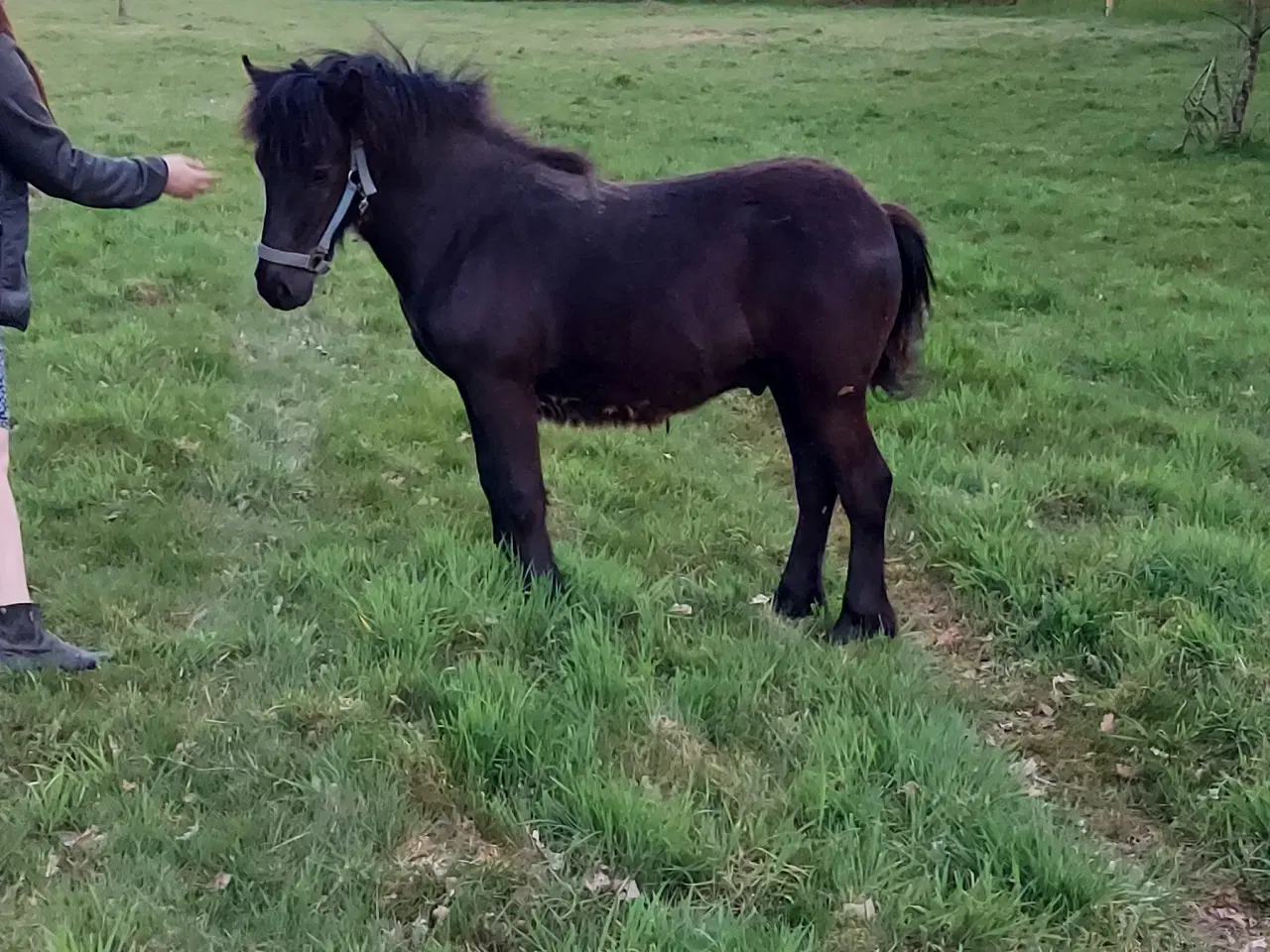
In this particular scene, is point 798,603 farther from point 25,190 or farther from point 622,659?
point 25,190

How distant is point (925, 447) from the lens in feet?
19.5

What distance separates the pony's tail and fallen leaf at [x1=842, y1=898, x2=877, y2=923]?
2.12 meters

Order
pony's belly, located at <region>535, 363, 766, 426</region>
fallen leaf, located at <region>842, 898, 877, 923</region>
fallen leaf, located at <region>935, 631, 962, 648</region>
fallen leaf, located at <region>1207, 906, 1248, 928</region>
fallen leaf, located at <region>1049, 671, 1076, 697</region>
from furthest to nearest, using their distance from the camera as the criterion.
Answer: fallen leaf, located at <region>935, 631, 962, 648</region>
pony's belly, located at <region>535, 363, 766, 426</region>
fallen leaf, located at <region>1049, 671, 1076, 697</region>
fallen leaf, located at <region>1207, 906, 1248, 928</region>
fallen leaf, located at <region>842, 898, 877, 923</region>

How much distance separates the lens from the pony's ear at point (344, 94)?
384cm

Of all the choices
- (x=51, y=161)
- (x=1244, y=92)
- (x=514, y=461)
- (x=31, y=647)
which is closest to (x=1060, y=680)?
(x=514, y=461)

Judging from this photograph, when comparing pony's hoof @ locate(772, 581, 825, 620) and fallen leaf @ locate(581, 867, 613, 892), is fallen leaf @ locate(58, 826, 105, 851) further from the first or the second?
pony's hoof @ locate(772, 581, 825, 620)

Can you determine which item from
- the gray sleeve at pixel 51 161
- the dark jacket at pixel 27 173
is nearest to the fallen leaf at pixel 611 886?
the dark jacket at pixel 27 173

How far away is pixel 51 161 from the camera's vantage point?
376 cm

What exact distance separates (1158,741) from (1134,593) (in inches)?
35.6

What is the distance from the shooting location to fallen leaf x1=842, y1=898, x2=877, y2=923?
282 centimetres

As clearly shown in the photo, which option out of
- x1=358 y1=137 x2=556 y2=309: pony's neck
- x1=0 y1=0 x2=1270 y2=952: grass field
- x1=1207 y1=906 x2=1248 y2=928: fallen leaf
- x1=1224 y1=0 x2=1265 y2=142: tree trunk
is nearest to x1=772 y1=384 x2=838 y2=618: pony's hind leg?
x1=0 y1=0 x2=1270 y2=952: grass field

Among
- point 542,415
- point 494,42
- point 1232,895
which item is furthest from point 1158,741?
point 494,42

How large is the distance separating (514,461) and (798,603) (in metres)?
1.21

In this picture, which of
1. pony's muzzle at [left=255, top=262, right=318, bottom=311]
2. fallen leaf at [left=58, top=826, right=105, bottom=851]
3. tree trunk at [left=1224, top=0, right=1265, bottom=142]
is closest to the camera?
fallen leaf at [left=58, top=826, right=105, bottom=851]
